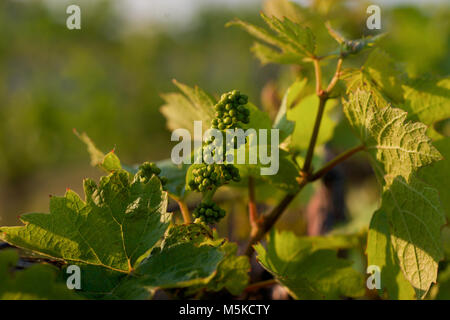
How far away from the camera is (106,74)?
132 inches

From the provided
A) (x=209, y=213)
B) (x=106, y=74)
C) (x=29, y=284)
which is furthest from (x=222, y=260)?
(x=106, y=74)

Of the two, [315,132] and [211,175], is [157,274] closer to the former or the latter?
[211,175]

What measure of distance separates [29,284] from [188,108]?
308 mm

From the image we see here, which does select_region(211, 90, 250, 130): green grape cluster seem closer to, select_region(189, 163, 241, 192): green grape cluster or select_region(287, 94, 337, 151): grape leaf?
Result: select_region(189, 163, 241, 192): green grape cluster

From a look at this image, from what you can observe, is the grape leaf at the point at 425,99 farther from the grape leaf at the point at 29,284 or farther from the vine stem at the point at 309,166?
the grape leaf at the point at 29,284

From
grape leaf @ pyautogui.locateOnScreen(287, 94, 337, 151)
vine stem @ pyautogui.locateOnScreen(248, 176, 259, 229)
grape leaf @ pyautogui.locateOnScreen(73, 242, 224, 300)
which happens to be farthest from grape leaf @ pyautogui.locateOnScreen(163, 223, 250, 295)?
grape leaf @ pyautogui.locateOnScreen(287, 94, 337, 151)

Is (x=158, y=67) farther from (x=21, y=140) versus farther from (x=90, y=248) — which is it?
(x=90, y=248)

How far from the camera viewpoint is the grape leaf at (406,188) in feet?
1.27

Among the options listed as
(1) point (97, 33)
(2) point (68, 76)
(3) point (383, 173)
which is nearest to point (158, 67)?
(1) point (97, 33)

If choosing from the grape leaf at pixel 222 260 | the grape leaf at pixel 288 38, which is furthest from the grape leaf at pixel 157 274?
the grape leaf at pixel 288 38

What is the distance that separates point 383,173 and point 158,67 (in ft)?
13.6

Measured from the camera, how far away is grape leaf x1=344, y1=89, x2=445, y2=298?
388 millimetres

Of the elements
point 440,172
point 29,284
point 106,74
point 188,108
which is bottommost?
point 29,284

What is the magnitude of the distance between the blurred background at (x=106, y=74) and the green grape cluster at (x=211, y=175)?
62cm
